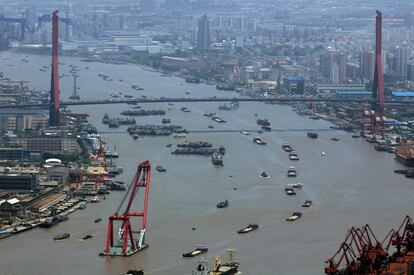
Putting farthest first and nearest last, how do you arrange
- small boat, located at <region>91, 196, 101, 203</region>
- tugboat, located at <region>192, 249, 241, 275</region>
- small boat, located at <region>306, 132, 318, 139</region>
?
small boat, located at <region>306, 132, 318, 139</region>, small boat, located at <region>91, 196, 101, 203</region>, tugboat, located at <region>192, 249, 241, 275</region>

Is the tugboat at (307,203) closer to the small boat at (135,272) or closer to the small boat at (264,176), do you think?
the small boat at (264,176)

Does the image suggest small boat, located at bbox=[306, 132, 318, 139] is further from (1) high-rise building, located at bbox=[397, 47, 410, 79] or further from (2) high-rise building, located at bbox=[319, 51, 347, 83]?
(1) high-rise building, located at bbox=[397, 47, 410, 79]

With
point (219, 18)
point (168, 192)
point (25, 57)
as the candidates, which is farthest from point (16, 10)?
point (168, 192)

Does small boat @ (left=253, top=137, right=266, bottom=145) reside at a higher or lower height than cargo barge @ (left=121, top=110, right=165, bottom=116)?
lower

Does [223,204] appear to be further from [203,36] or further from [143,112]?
[203,36]

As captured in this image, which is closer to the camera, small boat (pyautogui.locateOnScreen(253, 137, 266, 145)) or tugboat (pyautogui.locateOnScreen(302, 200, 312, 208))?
tugboat (pyautogui.locateOnScreen(302, 200, 312, 208))

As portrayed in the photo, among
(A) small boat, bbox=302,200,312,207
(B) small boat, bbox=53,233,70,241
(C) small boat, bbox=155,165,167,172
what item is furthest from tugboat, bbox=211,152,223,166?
(B) small boat, bbox=53,233,70,241

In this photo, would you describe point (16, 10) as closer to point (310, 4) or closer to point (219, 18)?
point (219, 18)
